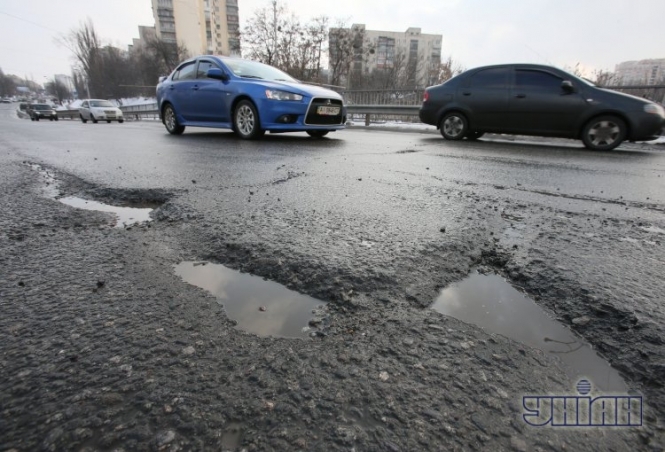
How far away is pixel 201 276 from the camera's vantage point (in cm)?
155

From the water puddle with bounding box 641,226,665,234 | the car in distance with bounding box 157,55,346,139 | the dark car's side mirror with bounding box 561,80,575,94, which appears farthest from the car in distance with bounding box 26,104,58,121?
the water puddle with bounding box 641,226,665,234

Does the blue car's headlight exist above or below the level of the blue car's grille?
above

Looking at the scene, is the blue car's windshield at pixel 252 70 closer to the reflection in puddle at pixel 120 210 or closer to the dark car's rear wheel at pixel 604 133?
the reflection in puddle at pixel 120 210

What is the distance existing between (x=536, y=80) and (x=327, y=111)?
389cm

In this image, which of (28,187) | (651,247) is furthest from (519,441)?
(28,187)

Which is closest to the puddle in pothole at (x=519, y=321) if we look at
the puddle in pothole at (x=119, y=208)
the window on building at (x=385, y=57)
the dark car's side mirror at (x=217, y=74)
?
the puddle in pothole at (x=119, y=208)

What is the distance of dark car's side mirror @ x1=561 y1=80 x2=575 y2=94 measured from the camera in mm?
6324

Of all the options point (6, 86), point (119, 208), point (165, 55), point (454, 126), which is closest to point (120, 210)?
point (119, 208)

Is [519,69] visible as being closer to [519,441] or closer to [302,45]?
[519,441]

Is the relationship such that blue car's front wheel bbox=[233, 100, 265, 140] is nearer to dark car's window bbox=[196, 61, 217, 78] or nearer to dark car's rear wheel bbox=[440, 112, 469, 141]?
dark car's window bbox=[196, 61, 217, 78]

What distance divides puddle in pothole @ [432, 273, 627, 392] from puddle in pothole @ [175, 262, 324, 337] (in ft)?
1.63

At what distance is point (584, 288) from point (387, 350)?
0.91m

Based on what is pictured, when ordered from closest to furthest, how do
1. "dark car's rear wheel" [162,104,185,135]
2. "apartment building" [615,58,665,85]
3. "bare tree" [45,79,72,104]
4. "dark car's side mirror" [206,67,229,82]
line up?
"dark car's side mirror" [206,67,229,82]
"dark car's rear wheel" [162,104,185,135]
"apartment building" [615,58,665,85]
"bare tree" [45,79,72,104]

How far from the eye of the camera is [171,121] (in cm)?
868
